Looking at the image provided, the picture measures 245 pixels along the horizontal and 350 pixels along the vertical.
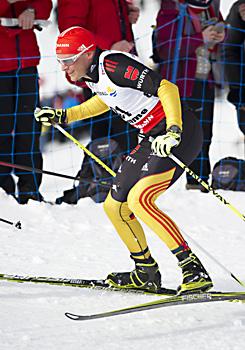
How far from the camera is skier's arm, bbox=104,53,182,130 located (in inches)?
161

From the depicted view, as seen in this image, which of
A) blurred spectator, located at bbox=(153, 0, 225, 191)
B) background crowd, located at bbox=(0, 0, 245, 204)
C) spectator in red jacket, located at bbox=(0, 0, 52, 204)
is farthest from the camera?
blurred spectator, located at bbox=(153, 0, 225, 191)

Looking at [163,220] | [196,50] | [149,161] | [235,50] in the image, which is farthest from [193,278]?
[235,50]

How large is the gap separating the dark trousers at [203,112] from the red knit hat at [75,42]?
2.90 meters

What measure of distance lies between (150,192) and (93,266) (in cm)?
114

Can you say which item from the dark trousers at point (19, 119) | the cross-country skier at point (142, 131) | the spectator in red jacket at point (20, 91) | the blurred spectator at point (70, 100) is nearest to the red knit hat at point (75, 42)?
the cross-country skier at point (142, 131)

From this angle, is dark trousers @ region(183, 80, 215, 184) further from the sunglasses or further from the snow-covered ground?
the sunglasses

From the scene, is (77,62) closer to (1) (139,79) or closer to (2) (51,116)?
(1) (139,79)

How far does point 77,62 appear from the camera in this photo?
4230mm

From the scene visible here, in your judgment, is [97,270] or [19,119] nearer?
[97,270]

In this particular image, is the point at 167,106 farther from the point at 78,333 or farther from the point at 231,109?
the point at 231,109

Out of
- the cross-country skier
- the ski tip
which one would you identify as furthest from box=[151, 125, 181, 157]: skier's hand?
the ski tip

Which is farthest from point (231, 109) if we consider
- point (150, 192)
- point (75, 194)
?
point (150, 192)

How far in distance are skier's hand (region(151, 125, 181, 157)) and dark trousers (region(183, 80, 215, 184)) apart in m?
3.14

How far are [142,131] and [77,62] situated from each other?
59 centimetres
